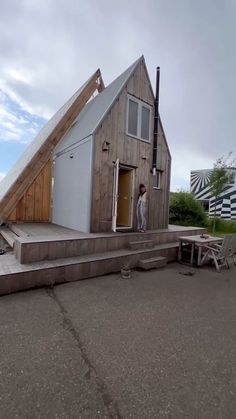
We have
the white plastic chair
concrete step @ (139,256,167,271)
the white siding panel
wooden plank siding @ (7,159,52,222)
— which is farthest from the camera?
wooden plank siding @ (7,159,52,222)

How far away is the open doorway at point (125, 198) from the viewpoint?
7234 millimetres

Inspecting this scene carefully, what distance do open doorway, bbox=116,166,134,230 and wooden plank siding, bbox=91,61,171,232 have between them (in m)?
0.22

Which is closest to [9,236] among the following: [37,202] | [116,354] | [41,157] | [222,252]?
[37,202]

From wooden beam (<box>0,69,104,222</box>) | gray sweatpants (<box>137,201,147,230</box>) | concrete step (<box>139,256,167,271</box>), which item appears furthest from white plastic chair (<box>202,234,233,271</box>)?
wooden beam (<box>0,69,104,222</box>)

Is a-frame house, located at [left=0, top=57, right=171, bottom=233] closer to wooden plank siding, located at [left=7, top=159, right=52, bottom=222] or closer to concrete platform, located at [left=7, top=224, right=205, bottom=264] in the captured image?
wooden plank siding, located at [left=7, top=159, right=52, bottom=222]

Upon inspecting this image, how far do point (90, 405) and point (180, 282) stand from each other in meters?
3.44

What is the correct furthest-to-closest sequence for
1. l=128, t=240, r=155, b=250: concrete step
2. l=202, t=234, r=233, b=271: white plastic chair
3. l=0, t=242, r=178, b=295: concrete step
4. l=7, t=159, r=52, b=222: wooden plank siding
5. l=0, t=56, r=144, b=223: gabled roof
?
l=7, t=159, r=52, b=222: wooden plank siding < l=0, t=56, r=144, b=223: gabled roof < l=128, t=240, r=155, b=250: concrete step < l=202, t=234, r=233, b=271: white plastic chair < l=0, t=242, r=178, b=295: concrete step

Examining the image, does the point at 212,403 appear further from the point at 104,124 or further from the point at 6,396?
the point at 104,124

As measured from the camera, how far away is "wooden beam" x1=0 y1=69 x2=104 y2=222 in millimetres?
7753

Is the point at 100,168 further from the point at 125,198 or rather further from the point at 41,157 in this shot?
the point at 41,157

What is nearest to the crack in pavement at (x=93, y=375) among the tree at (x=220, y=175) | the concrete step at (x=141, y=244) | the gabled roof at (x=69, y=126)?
the concrete step at (x=141, y=244)

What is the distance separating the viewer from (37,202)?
8.49 metres

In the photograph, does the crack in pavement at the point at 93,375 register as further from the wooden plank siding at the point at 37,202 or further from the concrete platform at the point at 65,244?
the wooden plank siding at the point at 37,202

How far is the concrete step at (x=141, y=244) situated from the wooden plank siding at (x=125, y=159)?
3.20 feet
